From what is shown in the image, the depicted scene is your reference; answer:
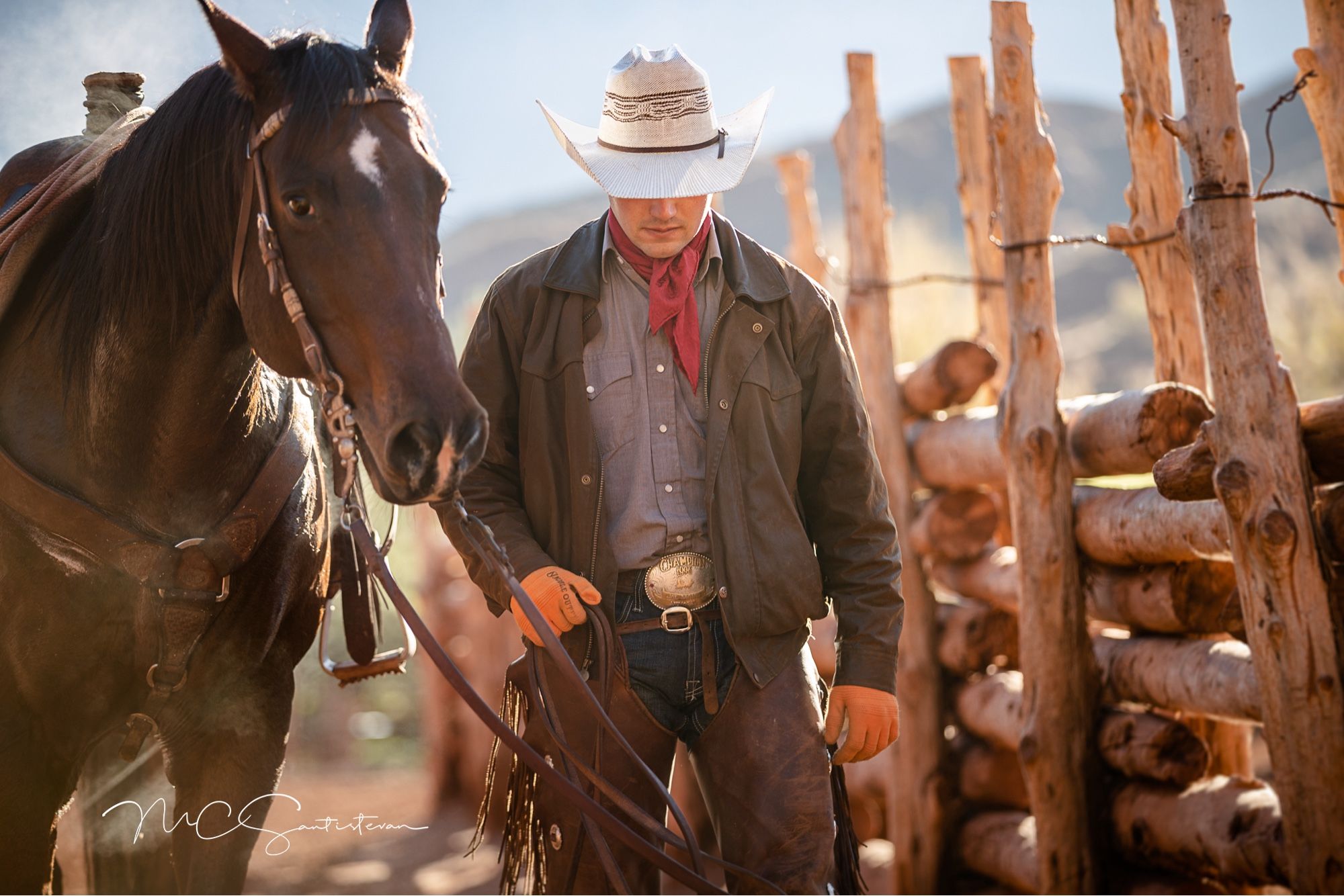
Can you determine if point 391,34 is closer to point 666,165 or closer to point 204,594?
point 666,165

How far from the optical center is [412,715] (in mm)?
13859

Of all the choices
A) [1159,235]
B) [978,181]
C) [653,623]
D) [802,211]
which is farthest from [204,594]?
[802,211]

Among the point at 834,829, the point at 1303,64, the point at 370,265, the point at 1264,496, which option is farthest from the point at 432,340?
the point at 1303,64

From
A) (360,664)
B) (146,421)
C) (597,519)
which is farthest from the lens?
(360,664)

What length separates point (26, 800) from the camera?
7.68 ft

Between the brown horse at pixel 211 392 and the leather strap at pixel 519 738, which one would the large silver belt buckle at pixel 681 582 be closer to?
the leather strap at pixel 519 738

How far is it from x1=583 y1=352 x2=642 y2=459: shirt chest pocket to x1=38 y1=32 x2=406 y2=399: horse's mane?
2.34 ft

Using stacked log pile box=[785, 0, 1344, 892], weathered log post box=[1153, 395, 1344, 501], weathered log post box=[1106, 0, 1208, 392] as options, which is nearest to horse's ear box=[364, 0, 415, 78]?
stacked log pile box=[785, 0, 1344, 892]

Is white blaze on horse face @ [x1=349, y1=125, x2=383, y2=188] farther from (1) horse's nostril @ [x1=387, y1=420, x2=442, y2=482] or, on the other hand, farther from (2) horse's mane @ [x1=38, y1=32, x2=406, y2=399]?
(1) horse's nostril @ [x1=387, y1=420, x2=442, y2=482]

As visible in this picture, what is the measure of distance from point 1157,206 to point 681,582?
9.48 feet

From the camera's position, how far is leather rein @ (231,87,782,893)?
74.0 inches

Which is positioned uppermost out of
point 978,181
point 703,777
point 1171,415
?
point 978,181

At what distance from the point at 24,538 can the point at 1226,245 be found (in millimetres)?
3231

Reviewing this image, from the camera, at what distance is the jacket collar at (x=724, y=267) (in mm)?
2443
